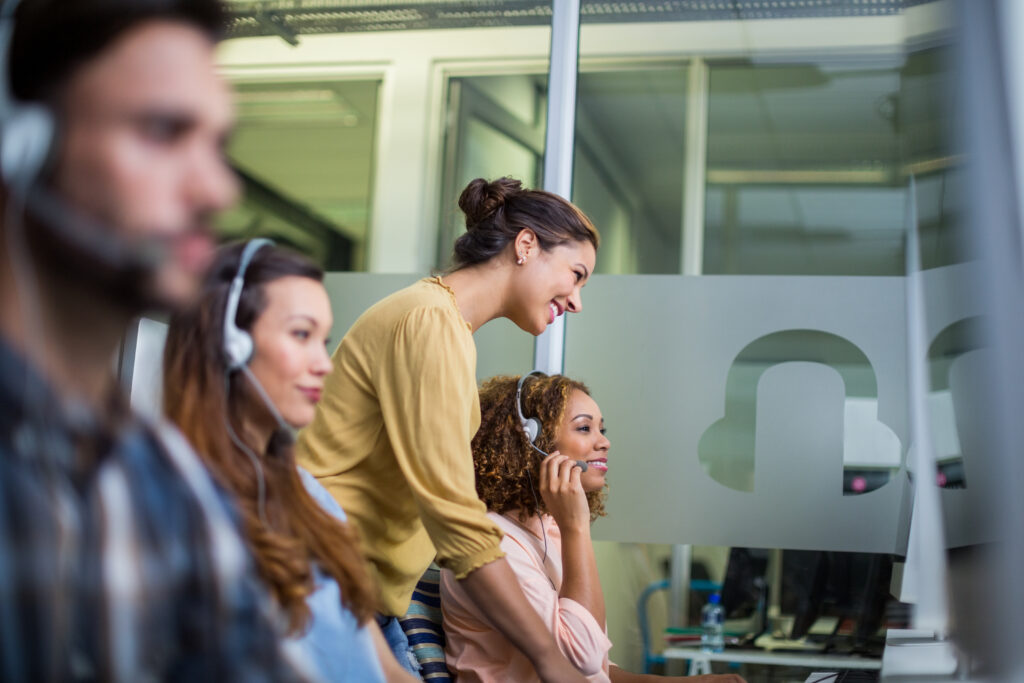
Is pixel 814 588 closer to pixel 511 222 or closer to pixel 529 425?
pixel 529 425

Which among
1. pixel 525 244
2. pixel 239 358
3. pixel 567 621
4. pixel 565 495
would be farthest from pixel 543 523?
pixel 239 358

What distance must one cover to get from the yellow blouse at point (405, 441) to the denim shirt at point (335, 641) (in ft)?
0.91

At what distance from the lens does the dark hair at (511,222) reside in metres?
1.71

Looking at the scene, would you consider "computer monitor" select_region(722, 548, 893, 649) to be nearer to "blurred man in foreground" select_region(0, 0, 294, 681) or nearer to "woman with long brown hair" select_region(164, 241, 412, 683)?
"woman with long brown hair" select_region(164, 241, 412, 683)

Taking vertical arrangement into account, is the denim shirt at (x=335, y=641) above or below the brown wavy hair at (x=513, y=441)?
below

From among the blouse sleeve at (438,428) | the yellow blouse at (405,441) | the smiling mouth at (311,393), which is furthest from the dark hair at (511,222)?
the smiling mouth at (311,393)

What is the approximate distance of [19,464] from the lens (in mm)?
617

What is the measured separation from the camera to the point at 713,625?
238cm

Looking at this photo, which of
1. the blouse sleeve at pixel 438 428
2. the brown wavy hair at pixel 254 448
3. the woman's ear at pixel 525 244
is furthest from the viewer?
the woman's ear at pixel 525 244

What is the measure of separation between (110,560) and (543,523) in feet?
4.70

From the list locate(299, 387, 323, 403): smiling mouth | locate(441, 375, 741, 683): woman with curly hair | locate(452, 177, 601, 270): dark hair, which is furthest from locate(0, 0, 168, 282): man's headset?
locate(441, 375, 741, 683): woman with curly hair

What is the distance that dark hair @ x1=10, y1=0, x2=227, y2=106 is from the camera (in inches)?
26.0

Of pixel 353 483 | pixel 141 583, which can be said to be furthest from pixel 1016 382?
pixel 141 583

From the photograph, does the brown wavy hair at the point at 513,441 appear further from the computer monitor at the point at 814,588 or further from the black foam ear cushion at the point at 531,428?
the computer monitor at the point at 814,588
